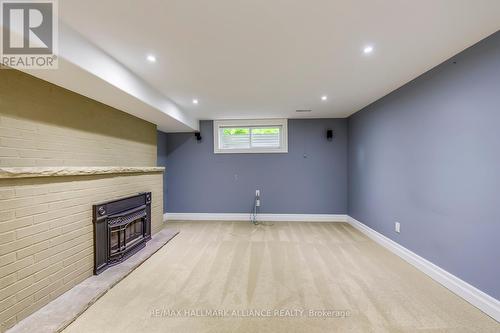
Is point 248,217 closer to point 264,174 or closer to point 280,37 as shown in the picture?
point 264,174

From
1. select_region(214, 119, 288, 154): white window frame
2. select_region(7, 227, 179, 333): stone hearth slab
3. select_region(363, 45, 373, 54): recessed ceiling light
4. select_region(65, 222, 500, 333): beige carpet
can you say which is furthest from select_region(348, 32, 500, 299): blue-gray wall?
select_region(7, 227, 179, 333): stone hearth slab

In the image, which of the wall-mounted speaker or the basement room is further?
the wall-mounted speaker

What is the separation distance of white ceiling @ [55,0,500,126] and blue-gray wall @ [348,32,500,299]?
28 cm

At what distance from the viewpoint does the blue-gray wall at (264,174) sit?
5.25 metres

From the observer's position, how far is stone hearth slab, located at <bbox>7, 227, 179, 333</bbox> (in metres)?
1.78

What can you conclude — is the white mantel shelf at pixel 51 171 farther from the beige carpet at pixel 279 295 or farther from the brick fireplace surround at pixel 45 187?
the beige carpet at pixel 279 295

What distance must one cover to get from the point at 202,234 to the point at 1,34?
364 centimetres

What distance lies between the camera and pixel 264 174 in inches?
212

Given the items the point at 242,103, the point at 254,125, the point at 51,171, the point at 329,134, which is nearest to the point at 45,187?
the point at 51,171

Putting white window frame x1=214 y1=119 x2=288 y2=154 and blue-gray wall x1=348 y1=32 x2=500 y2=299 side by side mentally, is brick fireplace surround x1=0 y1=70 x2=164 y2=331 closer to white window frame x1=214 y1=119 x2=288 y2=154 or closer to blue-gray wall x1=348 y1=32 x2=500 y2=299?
white window frame x1=214 y1=119 x2=288 y2=154

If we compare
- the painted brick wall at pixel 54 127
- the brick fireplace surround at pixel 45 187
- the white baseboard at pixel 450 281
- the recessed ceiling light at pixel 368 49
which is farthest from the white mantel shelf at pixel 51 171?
the white baseboard at pixel 450 281

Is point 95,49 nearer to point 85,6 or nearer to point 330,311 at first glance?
point 85,6

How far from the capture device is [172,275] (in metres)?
2.72

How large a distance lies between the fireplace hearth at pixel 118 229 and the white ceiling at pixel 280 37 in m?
1.73
